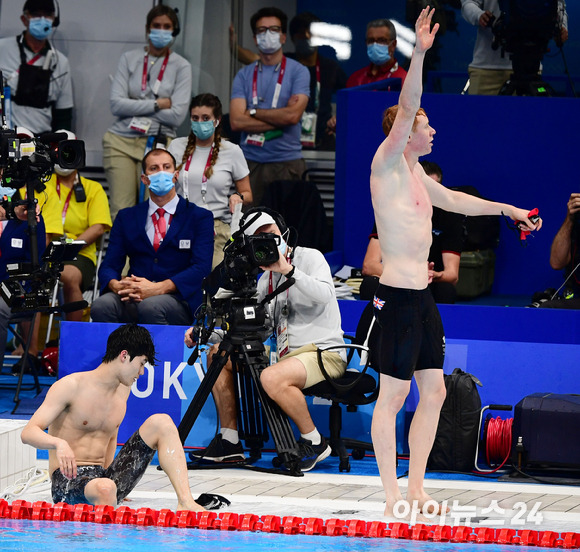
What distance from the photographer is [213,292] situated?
643 centimetres

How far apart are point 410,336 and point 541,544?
3.44ft

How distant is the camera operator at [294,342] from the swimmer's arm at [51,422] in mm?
1303

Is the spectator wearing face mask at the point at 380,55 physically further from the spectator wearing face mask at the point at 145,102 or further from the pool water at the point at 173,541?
the pool water at the point at 173,541

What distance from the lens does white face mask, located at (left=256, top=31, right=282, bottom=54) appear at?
9102mm

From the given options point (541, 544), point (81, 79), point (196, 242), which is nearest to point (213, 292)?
point (196, 242)

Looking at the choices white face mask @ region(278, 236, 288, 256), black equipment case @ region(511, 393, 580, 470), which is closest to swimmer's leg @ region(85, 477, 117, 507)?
white face mask @ region(278, 236, 288, 256)

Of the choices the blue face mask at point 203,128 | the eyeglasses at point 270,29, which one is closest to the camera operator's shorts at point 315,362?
the blue face mask at point 203,128

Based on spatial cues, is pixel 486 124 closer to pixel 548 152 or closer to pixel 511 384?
pixel 548 152

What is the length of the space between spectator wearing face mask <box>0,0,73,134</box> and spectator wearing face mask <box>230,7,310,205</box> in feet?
5.40

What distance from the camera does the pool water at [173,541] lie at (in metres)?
4.27

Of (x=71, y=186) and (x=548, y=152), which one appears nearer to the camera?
(x=71, y=186)

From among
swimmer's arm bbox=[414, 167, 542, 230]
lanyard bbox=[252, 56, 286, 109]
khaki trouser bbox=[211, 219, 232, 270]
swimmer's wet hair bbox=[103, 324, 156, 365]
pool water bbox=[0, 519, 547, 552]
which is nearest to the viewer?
pool water bbox=[0, 519, 547, 552]

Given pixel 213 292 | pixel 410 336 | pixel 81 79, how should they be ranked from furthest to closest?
1. pixel 81 79
2. pixel 213 292
3. pixel 410 336

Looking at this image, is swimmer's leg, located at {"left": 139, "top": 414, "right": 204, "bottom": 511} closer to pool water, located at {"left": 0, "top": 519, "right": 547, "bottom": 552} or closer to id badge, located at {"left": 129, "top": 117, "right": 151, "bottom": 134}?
pool water, located at {"left": 0, "top": 519, "right": 547, "bottom": 552}
